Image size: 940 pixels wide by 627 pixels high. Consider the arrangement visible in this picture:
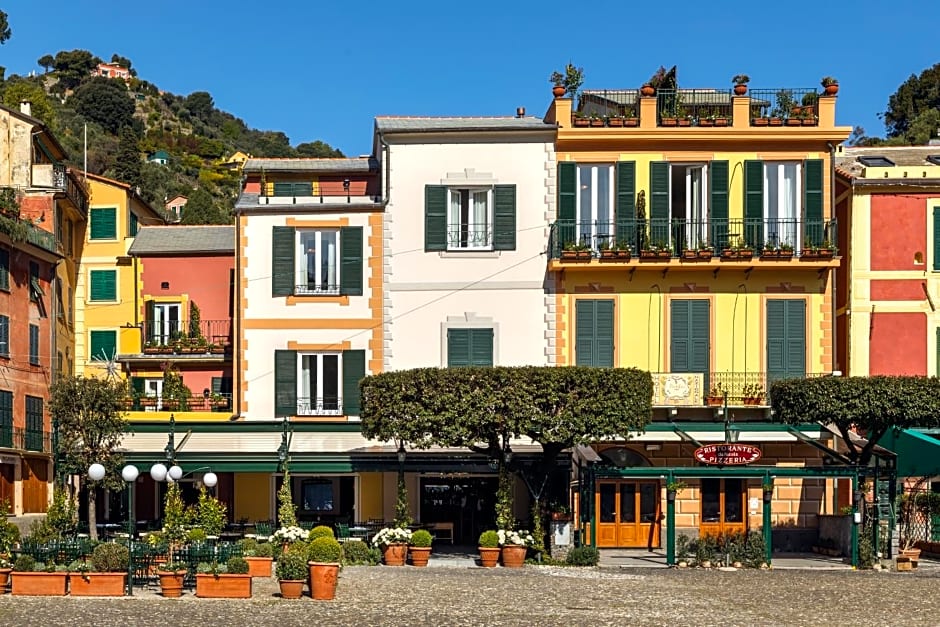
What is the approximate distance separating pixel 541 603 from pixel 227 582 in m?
5.76

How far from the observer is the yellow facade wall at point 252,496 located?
39.0m

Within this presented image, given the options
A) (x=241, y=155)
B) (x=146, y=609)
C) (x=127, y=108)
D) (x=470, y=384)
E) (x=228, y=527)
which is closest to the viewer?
(x=146, y=609)

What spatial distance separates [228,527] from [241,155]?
124665 mm

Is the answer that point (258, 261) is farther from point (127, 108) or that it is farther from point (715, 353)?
point (127, 108)

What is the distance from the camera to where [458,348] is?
125 ft

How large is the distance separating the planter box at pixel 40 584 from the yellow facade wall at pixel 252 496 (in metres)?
13.5

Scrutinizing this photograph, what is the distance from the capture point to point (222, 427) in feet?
123

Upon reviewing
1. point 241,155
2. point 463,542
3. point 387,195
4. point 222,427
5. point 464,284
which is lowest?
point 463,542

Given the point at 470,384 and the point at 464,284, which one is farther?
the point at 464,284

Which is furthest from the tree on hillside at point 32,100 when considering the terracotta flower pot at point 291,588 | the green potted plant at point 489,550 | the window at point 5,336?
the terracotta flower pot at point 291,588

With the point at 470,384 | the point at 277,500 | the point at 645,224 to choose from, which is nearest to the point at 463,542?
the point at 277,500

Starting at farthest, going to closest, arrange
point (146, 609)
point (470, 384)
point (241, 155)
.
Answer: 1. point (241, 155)
2. point (470, 384)
3. point (146, 609)

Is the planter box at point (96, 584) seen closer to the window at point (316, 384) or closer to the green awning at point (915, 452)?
the window at point (316, 384)

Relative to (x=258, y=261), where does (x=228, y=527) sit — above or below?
below
